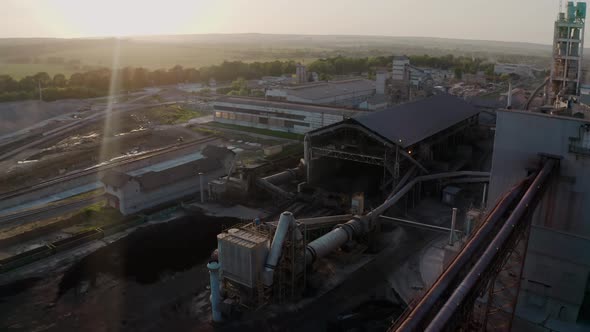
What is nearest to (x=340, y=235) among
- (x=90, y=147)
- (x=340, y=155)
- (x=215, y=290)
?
(x=215, y=290)

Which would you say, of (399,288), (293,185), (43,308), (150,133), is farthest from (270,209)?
(150,133)

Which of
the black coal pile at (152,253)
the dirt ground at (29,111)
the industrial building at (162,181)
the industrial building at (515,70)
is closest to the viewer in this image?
the black coal pile at (152,253)

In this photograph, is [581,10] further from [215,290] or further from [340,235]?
[215,290]

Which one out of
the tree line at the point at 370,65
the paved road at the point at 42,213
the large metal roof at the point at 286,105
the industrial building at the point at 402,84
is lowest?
the paved road at the point at 42,213

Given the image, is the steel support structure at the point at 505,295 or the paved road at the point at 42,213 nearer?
the steel support structure at the point at 505,295

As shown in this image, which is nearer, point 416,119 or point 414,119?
point 414,119

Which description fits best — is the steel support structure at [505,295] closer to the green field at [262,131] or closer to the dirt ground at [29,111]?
the green field at [262,131]

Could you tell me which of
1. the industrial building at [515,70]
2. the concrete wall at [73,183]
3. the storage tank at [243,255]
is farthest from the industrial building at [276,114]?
the industrial building at [515,70]
